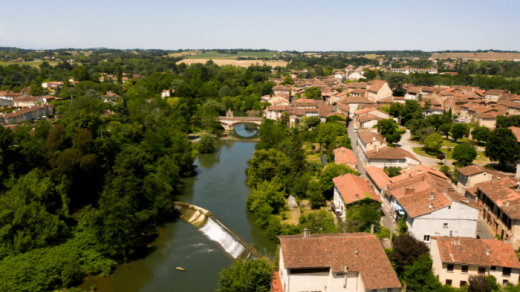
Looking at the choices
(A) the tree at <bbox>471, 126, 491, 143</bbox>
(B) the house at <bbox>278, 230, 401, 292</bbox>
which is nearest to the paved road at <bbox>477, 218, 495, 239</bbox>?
(B) the house at <bbox>278, 230, 401, 292</bbox>

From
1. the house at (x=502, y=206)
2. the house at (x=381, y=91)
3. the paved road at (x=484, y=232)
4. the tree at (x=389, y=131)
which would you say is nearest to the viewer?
the house at (x=502, y=206)

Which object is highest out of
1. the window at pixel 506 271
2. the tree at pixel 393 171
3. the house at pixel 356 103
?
the house at pixel 356 103

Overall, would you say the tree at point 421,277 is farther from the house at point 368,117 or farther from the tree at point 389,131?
the house at point 368,117

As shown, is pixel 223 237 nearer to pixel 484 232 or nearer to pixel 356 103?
pixel 484 232

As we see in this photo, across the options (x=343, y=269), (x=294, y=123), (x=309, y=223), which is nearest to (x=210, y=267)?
(x=309, y=223)

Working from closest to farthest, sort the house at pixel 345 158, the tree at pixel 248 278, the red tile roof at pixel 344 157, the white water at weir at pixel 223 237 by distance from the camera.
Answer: the tree at pixel 248 278, the white water at weir at pixel 223 237, the house at pixel 345 158, the red tile roof at pixel 344 157

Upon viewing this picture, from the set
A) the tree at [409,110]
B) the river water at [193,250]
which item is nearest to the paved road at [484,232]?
the river water at [193,250]

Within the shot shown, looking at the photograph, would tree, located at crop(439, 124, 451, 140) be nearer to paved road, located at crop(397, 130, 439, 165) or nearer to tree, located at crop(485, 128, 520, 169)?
paved road, located at crop(397, 130, 439, 165)

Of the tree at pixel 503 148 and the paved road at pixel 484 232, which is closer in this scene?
the paved road at pixel 484 232
